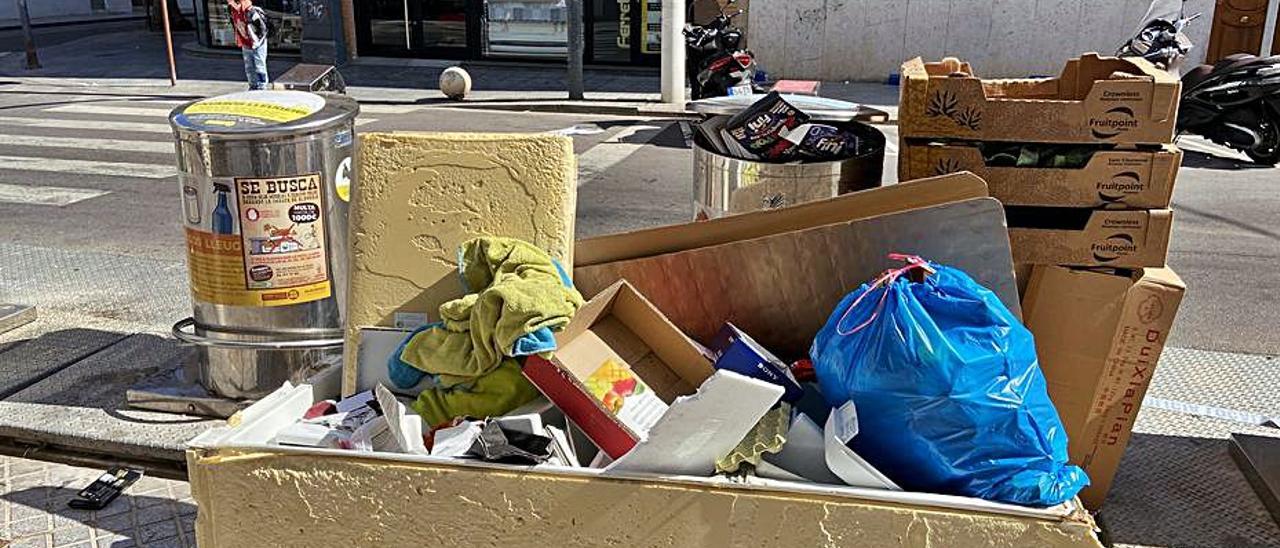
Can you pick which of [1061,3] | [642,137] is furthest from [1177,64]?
[642,137]

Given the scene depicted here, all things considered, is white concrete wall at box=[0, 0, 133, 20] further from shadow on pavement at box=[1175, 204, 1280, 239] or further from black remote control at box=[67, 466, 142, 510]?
shadow on pavement at box=[1175, 204, 1280, 239]

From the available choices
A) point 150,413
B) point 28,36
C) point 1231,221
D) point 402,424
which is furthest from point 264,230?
point 28,36

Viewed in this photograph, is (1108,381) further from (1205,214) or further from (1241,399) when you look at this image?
(1205,214)

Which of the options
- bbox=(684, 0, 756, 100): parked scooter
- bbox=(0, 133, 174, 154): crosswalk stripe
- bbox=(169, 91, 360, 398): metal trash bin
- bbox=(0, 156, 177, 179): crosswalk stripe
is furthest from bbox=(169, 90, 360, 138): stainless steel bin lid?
bbox=(684, 0, 756, 100): parked scooter

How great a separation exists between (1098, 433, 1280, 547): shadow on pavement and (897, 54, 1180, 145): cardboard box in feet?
4.21

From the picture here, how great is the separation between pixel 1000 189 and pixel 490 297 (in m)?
1.79

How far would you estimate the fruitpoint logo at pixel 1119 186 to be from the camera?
311 cm

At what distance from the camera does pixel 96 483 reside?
3539 mm

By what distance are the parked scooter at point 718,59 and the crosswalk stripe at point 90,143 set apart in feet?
19.4

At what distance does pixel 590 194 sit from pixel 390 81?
8554 mm

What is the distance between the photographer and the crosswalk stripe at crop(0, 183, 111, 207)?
8.02 m

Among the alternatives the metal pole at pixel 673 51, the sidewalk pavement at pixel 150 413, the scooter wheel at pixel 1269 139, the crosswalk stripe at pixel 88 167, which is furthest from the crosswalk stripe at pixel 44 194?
the scooter wheel at pixel 1269 139

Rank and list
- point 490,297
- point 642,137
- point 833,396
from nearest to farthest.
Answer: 1. point 833,396
2. point 490,297
3. point 642,137

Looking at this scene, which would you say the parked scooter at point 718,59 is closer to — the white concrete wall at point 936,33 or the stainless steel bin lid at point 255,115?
the white concrete wall at point 936,33
